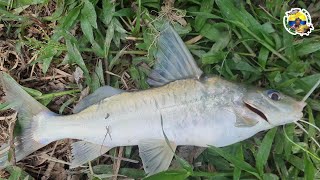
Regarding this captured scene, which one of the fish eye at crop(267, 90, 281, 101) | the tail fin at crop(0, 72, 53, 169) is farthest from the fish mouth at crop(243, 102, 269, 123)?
the tail fin at crop(0, 72, 53, 169)

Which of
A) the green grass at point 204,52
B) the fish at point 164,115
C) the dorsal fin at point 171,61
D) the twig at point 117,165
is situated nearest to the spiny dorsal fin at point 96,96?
the fish at point 164,115

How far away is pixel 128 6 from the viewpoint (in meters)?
3.65

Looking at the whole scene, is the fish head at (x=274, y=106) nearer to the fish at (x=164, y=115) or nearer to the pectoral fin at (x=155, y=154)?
the fish at (x=164, y=115)

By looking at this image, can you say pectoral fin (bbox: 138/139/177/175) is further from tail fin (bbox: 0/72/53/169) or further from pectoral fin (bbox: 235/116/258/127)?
tail fin (bbox: 0/72/53/169)

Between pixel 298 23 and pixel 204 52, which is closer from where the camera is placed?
pixel 298 23

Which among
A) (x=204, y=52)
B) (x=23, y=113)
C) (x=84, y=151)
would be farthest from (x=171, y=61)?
(x=23, y=113)

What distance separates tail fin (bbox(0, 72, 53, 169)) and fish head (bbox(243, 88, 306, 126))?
1438mm

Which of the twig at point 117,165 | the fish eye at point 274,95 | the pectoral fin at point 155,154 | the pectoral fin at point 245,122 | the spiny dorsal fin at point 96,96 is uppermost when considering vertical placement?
the fish eye at point 274,95

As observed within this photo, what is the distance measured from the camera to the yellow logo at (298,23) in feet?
11.0

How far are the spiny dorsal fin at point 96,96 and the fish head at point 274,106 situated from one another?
0.89 meters

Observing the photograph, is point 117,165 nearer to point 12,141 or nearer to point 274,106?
point 12,141

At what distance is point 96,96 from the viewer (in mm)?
3436

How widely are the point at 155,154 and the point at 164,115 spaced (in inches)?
10.6

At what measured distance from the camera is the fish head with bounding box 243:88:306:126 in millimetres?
3100
